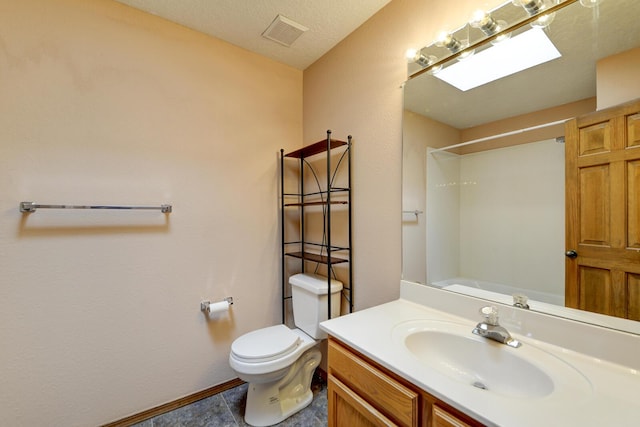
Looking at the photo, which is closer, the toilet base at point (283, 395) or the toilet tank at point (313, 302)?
the toilet base at point (283, 395)

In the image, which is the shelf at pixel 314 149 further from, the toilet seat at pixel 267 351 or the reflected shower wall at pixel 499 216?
the toilet seat at pixel 267 351

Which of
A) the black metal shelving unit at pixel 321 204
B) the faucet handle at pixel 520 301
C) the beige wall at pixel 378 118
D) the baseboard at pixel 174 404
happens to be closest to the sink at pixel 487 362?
the faucet handle at pixel 520 301

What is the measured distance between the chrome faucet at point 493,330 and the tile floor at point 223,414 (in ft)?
3.75

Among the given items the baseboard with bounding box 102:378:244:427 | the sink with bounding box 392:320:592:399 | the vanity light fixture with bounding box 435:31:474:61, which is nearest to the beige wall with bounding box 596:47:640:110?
the vanity light fixture with bounding box 435:31:474:61

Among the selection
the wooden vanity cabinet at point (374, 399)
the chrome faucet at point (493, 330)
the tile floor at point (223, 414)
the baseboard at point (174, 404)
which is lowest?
the tile floor at point (223, 414)

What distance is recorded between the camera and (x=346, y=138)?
1.86 m

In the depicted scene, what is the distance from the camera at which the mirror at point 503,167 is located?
3.17 feet

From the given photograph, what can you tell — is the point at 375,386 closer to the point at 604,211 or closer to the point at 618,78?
the point at 604,211

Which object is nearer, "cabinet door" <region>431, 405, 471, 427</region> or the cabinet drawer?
"cabinet door" <region>431, 405, 471, 427</region>

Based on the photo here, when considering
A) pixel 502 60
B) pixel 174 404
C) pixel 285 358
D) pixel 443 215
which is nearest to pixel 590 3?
pixel 502 60

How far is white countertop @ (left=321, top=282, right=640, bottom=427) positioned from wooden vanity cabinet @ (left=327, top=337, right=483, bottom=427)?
0.04 metres

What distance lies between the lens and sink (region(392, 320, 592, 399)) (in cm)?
81

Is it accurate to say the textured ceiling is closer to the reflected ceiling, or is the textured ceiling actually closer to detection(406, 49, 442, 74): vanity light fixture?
detection(406, 49, 442, 74): vanity light fixture

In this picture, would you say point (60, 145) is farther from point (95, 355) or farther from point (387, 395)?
point (387, 395)
